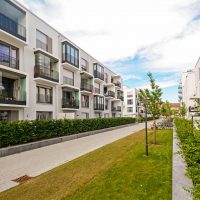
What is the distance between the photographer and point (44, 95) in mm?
23141

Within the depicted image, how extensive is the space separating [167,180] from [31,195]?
4.14 meters

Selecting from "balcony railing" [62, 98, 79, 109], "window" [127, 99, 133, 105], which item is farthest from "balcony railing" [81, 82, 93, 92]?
"window" [127, 99, 133, 105]

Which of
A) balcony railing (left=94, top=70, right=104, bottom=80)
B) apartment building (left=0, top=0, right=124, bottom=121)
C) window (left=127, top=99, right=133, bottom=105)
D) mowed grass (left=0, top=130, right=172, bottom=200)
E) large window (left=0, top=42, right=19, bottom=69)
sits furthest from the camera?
window (left=127, top=99, right=133, bottom=105)

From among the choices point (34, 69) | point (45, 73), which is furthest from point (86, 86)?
point (34, 69)

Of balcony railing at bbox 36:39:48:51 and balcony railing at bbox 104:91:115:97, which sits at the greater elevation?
balcony railing at bbox 36:39:48:51

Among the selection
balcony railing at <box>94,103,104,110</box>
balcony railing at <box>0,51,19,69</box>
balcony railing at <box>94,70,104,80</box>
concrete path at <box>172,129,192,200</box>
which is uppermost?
balcony railing at <box>94,70,104,80</box>

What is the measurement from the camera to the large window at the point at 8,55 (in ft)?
58.3

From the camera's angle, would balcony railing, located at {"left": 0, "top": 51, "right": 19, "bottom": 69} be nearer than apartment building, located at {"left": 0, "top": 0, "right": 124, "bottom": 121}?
Yes

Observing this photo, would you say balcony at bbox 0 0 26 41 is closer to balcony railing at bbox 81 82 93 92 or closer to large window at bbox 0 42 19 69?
large window at bbox 0 42 19 69

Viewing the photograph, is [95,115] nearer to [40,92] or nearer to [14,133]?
[40,92]

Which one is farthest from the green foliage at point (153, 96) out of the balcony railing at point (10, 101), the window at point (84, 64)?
the window at point (84, 64)

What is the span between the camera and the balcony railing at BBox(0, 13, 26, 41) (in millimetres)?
17438

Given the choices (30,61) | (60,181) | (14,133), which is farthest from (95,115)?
(60,181)

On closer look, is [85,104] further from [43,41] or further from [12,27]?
[12,27]
